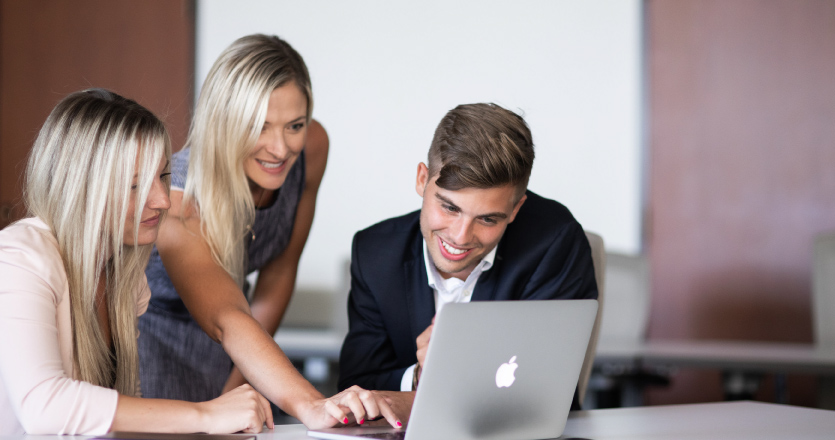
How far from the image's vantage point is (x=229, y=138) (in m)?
1.87

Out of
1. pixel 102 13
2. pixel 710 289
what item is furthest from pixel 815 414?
pixel 102 13

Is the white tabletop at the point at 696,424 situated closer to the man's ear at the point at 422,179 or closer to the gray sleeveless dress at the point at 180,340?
the man's ear at the point at 422,179

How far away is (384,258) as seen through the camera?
184 centimetres

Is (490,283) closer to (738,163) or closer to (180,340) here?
(180,340)

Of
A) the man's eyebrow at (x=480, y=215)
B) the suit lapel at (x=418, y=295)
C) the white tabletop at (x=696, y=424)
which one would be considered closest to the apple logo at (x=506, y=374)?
the white tabletop at (x=696, y=424)

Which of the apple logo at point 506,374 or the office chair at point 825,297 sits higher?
the apple logo at point 506,374

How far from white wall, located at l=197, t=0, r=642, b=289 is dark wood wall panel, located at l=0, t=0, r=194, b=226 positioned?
0.52ft

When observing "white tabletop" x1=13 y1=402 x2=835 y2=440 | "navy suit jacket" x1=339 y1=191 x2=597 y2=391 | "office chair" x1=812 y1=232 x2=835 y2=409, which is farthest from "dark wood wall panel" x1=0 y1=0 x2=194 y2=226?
"white tabletop" x1=13 y1=402 x2=835 y2=440

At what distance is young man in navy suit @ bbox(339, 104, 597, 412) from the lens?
164cm

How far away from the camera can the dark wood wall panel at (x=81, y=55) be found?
13.8 ft

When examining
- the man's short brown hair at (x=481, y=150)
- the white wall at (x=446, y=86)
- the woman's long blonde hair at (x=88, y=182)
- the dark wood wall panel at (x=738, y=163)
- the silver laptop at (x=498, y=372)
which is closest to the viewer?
the silver laptop at (x=498, y=372)

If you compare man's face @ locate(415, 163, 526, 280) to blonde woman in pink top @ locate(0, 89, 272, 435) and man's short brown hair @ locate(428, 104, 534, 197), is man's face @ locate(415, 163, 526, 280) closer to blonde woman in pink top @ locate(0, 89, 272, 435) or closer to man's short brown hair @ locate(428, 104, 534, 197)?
man's short brown hair @ locate(428, 104, 534, 197)

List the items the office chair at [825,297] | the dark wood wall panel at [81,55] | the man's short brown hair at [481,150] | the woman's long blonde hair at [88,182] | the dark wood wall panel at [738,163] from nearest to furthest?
the woman's long blonde hair at [88,182], the man's short brown hair at [481,150], the office chair at [825,297], the dark wood wall panel at [738,163], the dark wood wall panel at [81,55]

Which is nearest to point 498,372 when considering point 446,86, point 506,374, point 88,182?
point 506,374
